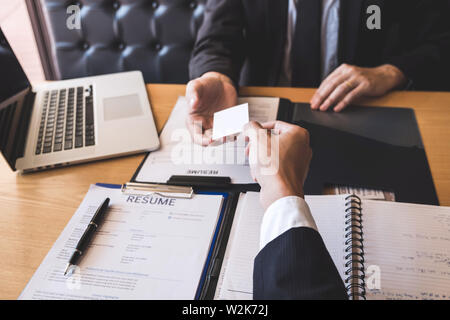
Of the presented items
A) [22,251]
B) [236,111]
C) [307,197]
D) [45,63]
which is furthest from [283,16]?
[45,63]

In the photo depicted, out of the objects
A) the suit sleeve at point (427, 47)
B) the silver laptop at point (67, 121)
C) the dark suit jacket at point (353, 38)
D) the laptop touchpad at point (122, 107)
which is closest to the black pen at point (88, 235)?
the silver laptop at point (67, 121)

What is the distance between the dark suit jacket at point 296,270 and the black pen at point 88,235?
31cm

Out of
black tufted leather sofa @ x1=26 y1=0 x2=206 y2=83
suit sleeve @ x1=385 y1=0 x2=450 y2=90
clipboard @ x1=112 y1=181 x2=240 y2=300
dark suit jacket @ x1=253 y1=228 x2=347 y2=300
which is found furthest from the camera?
black tufted leather sofa @ x1=26 y1=0 x2=206 y2=83

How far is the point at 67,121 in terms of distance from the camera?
0.83 meters

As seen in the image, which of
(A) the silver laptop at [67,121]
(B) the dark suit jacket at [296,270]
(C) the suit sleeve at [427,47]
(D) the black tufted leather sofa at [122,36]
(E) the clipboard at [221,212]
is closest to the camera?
(B) the dark suit jacket at [296,270]

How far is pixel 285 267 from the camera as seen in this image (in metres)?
0.42

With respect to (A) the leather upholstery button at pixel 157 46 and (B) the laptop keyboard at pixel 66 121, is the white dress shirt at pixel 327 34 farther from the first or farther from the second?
(B) the laptop keyboard at pixel 66 121

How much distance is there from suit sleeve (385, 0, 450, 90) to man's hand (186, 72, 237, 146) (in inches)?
20.8

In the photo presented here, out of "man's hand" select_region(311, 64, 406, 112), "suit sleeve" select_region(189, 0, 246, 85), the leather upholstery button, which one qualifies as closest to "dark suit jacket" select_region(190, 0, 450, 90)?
"suit sleeve" select_region(189, 0, 246, 85)

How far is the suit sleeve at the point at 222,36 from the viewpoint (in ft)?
3.48

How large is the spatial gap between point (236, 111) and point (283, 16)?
529 mm

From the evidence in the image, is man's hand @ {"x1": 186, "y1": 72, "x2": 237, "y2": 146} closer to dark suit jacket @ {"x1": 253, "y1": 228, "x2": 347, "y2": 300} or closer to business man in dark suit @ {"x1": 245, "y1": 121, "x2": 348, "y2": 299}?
business man in dark suit @ {"x1": 245, "y1": 121, "x2": 348, "y2": 299}

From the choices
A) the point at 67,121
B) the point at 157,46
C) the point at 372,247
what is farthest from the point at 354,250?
the point at 157,46

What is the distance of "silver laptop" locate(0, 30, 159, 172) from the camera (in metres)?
0.75
